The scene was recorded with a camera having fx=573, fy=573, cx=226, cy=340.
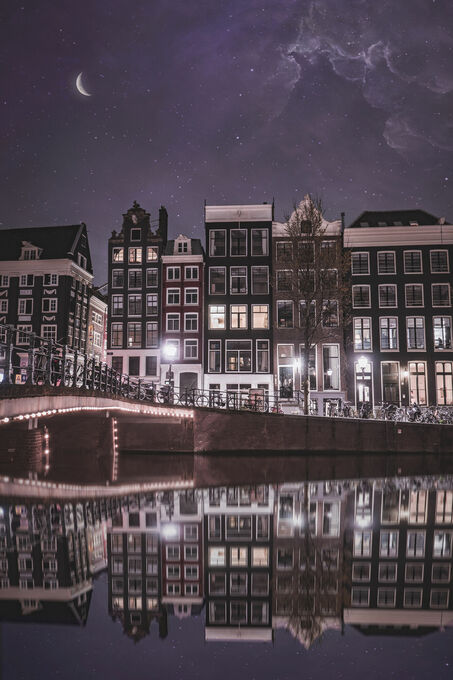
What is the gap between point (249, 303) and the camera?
141ft

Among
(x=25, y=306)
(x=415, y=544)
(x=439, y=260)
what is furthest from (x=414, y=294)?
(x=415, y=544)

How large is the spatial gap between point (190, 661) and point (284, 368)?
128 ft

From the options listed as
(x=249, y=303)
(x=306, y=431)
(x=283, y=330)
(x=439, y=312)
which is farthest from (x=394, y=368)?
(x=306, y=431)

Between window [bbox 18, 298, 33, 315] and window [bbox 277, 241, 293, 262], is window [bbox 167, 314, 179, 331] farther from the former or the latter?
window [bbox 18, 298, 33, 315]

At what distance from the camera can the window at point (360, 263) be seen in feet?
138

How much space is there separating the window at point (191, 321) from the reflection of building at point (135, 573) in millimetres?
35244

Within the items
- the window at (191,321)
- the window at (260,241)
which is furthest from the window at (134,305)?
the window at (260,241)

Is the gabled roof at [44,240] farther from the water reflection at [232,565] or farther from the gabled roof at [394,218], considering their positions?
the water reflection at [232,565]

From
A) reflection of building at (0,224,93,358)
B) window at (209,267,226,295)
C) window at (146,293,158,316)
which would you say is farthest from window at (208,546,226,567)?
reflection of building at (0,224,93,358)

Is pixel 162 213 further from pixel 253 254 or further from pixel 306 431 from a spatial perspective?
pixel 306 431

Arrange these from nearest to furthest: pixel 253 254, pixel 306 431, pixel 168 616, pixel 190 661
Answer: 1. pixel 190 661
2. pixel 168 616
3. pixel 306 431
4. pixel 253 254

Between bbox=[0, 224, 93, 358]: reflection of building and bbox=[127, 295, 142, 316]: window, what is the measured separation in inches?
292

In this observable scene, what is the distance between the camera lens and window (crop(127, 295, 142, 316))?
44.7 m

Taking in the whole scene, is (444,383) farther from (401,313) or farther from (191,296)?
(191,296)
